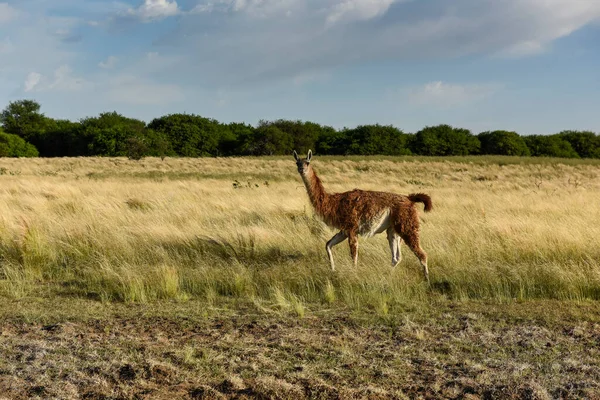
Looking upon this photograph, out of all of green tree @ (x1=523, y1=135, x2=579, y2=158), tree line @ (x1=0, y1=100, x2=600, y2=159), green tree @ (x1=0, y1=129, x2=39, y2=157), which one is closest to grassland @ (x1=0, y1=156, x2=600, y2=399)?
tree line @ (x1=0, y1=100, x2=600, y2=159)

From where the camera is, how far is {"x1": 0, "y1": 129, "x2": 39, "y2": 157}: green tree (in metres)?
67.6

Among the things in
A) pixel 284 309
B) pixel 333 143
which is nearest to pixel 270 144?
pixel 333 143

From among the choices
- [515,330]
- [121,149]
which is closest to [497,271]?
[515,330]

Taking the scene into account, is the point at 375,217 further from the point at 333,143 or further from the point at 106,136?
the point at 333,143

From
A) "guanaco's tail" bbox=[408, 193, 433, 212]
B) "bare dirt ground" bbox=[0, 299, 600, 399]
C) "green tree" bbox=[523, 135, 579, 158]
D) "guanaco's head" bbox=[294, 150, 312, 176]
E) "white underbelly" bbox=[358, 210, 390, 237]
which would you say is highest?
"green tree" bbox=[523, 135, 579, 158]

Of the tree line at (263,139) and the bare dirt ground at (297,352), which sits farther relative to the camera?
the tree line at (263,139)

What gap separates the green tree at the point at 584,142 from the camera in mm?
77000

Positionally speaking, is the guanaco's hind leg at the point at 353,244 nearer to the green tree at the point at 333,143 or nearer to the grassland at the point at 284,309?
the grassland at the point at 284,309

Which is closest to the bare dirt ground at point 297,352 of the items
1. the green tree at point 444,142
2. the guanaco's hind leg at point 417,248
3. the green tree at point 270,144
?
the guanaco's hind leg at point 417,248

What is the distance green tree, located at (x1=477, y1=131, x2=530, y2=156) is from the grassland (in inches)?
2634

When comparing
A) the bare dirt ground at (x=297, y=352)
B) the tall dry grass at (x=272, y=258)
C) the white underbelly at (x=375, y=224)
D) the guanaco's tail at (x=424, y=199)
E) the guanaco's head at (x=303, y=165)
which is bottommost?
the bare dirt ground at (x=297, y=352)

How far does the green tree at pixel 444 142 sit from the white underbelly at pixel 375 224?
69661 millimetres

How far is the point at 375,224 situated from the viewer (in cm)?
723

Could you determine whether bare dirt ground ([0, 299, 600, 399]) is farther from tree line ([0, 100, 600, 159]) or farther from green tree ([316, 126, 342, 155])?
green tree ([316, 126, 342, 155])
